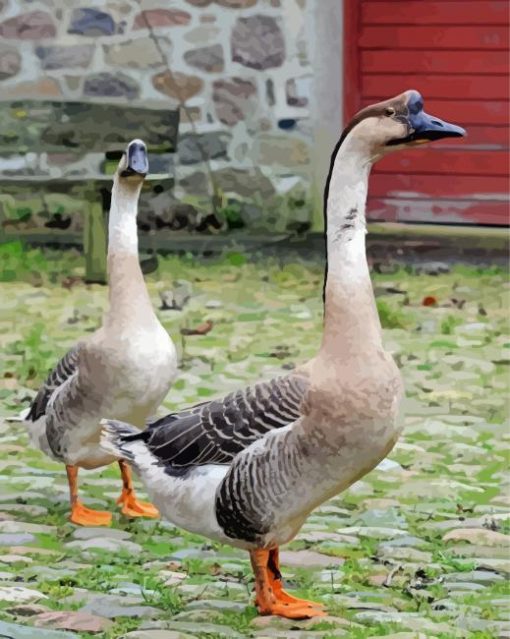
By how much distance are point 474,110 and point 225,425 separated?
868 centimetres

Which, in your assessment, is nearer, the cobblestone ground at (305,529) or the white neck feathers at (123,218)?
the cobblestone ground at (305,529)

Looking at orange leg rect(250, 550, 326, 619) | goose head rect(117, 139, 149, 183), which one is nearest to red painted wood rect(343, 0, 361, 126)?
goose head rect(117, 139, 149, 183)

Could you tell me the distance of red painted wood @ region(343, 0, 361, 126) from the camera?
12836mm

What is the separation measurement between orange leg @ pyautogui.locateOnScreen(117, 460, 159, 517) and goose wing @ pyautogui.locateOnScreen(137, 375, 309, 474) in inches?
38.3

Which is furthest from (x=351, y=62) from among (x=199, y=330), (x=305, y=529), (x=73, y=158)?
(x=305, y=529)

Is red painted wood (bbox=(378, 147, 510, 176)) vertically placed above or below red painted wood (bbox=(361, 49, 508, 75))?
below

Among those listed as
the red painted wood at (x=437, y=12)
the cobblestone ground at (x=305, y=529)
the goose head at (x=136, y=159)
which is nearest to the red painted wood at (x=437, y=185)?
the red painted wood at (x=437, y=12)

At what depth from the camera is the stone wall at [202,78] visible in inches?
496

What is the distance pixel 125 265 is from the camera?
18.7ft

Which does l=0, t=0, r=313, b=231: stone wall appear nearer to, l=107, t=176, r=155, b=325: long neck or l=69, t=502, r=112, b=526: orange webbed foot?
l=107, t=176, r=155, b=325: long neck

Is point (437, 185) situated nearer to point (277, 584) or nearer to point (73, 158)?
point (73, 158)

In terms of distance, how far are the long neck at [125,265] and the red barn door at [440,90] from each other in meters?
7.35

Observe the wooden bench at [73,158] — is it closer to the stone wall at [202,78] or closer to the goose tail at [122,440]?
the stone wall at [202,78]

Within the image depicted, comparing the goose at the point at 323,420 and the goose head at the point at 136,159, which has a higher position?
the goose head at the point at 136,159
